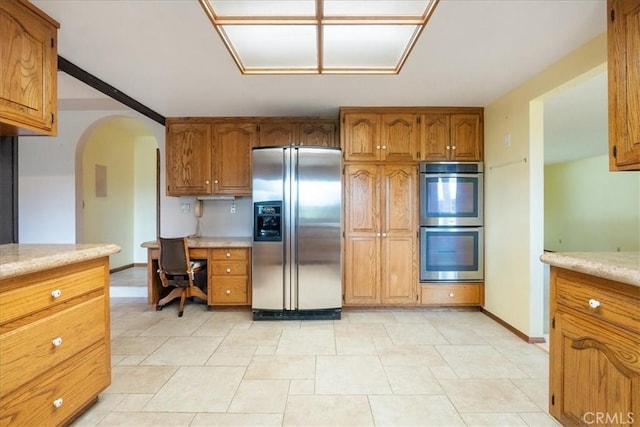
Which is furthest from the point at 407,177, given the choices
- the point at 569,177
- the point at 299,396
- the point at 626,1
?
the point at 569,177

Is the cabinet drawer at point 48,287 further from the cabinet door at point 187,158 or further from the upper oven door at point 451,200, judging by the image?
the upper oven door at point 451,200

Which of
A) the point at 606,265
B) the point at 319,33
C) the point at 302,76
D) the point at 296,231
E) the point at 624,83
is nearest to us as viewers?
the point at 606,265

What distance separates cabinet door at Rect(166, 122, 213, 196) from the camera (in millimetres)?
3689

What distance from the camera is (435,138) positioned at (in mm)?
3408

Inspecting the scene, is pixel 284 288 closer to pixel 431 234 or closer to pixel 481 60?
pixel 431 234

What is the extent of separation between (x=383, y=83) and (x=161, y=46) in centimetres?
179

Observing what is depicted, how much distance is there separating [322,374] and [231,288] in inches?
65.9

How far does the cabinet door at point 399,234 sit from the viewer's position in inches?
134

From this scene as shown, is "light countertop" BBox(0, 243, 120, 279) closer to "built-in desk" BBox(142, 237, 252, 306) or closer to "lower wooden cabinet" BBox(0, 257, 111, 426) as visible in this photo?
"lower wooden cabinet" BBox(0, 257, 111, 426)

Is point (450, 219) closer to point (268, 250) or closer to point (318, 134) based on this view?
point (318, 134)

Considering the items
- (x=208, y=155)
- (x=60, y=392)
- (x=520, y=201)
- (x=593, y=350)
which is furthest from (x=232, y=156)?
(x=593, y=350)

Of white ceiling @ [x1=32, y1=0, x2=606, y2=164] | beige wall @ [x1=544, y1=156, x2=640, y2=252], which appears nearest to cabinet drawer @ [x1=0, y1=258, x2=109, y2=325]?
white ceiling @ [x1=32, y1=0, x2=606, y2=164]

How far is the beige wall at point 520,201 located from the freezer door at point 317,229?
163 centimetres

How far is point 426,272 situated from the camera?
3.40m
